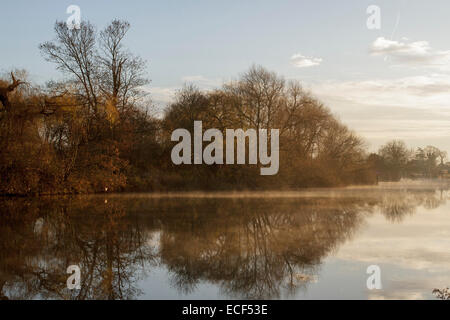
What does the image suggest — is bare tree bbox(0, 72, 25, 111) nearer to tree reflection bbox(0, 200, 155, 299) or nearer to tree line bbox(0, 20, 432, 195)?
tree line bbox(0, 20, 432, 195)

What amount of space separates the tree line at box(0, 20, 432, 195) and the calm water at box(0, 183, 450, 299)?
891 cm

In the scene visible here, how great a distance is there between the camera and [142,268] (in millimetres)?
7660

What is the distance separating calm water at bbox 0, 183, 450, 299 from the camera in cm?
633

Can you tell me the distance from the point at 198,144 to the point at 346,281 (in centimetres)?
2434

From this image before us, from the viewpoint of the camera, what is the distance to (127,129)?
27.9 metres

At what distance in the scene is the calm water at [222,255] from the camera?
633cm

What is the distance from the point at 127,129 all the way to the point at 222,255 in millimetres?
20539

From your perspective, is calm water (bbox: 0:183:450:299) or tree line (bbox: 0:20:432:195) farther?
tree line (bbox: 0:20:432:195)

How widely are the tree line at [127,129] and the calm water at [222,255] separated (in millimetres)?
8912

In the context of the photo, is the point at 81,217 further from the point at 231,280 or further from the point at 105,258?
the point at 231,280

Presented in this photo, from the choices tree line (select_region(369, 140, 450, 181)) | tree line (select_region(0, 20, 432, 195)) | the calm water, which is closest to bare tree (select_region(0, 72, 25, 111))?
tree line (select_region(0, 20, 432, 195))

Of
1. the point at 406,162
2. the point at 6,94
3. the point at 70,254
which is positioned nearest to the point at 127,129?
the point at 6,94

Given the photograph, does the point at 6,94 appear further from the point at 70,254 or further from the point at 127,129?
the point at 70,254

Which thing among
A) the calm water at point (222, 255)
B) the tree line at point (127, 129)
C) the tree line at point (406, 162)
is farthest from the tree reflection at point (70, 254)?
the tree line at point (406, 162)
